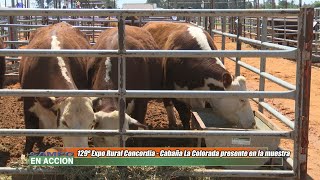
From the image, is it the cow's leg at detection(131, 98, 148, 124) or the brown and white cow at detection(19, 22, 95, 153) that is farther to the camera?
the cow's leg at detection(131, 98, 148, 124)

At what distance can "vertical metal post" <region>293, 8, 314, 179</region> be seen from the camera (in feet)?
12.4

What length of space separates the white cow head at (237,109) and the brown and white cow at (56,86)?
1843 millimetres

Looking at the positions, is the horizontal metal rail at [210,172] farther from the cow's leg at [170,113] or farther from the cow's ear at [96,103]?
the cow's leg at [170,113]

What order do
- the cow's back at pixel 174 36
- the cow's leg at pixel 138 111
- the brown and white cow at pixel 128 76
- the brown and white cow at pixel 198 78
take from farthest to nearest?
1. the cow's back at pixel 174 36
2. the brown and white cow at pixel 198 78
3. the cow's leg at pixel 138 111
4. the brown and white cow at pixel 128 76

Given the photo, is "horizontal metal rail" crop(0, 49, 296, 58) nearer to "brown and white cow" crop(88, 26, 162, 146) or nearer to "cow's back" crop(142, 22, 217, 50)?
"brown and white cow" crop(88, 26, 162, 146)

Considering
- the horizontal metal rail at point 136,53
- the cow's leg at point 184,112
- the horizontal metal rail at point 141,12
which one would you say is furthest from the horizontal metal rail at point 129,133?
the cow's leg at point 184,112

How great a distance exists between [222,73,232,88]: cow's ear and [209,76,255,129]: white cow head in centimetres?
5

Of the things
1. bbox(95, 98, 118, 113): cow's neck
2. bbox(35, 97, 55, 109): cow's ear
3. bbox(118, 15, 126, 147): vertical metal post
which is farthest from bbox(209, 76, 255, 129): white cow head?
bbox(35, 97, 55, 109): cow's ear

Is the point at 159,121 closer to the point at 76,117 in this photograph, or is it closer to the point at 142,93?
the point at 76,117

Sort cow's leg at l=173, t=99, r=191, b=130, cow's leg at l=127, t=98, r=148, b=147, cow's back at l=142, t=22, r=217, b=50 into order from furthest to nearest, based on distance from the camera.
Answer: cow's leg at l=173, t=99, r=191, b=130 < cow's back at l=142, t=22, r=217, b=50 < cow's leg at l=127, t=98, r=148, b=147

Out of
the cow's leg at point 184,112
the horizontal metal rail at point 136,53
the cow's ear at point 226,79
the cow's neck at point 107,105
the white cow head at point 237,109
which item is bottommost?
the cow's leg at point 184,112

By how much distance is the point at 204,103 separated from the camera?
6500mm

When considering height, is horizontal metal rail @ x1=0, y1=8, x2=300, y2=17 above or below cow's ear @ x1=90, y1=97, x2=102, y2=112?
above

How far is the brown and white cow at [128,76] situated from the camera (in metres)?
4.37
